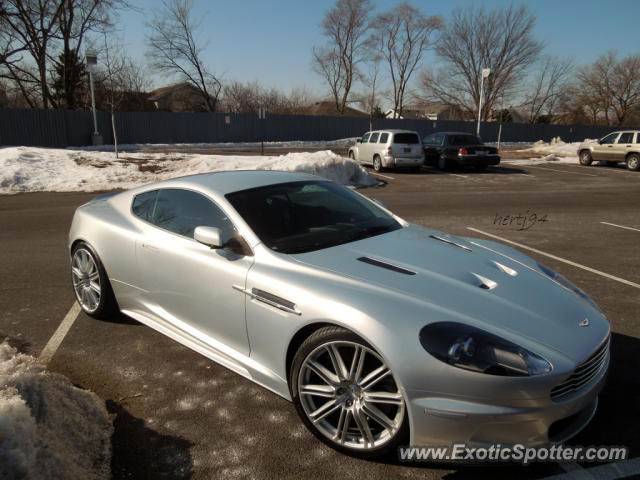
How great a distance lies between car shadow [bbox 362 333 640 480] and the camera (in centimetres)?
231

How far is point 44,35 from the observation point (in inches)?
1294

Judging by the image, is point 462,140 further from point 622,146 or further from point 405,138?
point 622,146

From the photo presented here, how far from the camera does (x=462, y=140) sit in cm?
1928

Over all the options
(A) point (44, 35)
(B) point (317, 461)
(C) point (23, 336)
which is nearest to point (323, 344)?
(B) point (317, 461)

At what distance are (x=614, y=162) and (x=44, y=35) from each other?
37.9 metres

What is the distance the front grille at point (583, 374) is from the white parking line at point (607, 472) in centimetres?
45

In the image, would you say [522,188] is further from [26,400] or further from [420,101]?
[420,101]

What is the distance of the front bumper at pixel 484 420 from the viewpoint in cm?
207

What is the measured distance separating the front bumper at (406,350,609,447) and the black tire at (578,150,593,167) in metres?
24.5

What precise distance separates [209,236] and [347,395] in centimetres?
132

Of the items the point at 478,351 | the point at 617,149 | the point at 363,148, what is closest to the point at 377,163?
the point at 363,148

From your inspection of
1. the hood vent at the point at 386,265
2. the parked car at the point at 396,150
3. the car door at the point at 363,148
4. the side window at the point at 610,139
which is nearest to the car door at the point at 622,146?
the side window at the point at 610,139

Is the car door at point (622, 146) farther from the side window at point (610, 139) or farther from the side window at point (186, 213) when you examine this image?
the side window at point (186, 213)

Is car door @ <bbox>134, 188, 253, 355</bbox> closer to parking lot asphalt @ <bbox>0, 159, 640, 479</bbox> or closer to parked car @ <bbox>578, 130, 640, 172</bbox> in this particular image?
parking lot asphalt @ <bbox>0, 159, 640, 479</bbox>
